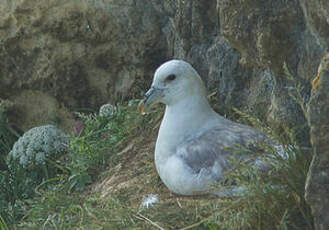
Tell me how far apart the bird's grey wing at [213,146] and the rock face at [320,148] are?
2.76 feet

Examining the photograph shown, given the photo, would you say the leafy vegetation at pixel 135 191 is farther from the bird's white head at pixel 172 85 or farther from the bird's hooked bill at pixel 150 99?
the bird's hooked bill at pixel 150 99

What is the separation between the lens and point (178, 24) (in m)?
5.22

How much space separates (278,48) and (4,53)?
293 cm

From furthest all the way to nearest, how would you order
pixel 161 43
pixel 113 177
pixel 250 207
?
pixel 161 43 < pixel 113 177 < pixel 250 207

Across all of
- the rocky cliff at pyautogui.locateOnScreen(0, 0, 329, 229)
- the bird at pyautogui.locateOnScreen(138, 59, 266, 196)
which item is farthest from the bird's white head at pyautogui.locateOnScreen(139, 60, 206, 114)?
the rocky cliff at pyautogui.locateOnScreen(0, 0, 329, 229)

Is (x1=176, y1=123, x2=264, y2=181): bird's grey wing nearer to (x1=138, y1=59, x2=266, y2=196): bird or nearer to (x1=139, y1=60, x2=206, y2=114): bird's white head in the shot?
(x1=138, y1=59, x2=266, y2=196): bird

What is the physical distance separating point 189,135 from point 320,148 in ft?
4.33

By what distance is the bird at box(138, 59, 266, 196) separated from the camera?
3.84 m

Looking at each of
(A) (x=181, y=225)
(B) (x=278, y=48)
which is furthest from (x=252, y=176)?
(B) (x=278, y=48)

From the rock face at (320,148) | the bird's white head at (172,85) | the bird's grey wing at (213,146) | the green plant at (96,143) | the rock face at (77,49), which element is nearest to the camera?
the rock face at (320,148)

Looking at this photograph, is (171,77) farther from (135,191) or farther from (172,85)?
(135,191)

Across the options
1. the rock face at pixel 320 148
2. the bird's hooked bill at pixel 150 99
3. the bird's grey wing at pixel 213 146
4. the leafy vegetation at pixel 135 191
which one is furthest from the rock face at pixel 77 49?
the rock face at pixel 320 148

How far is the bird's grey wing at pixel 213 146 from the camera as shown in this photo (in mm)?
3807

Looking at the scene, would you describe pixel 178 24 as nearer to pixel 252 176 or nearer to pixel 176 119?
pixel 176 119
